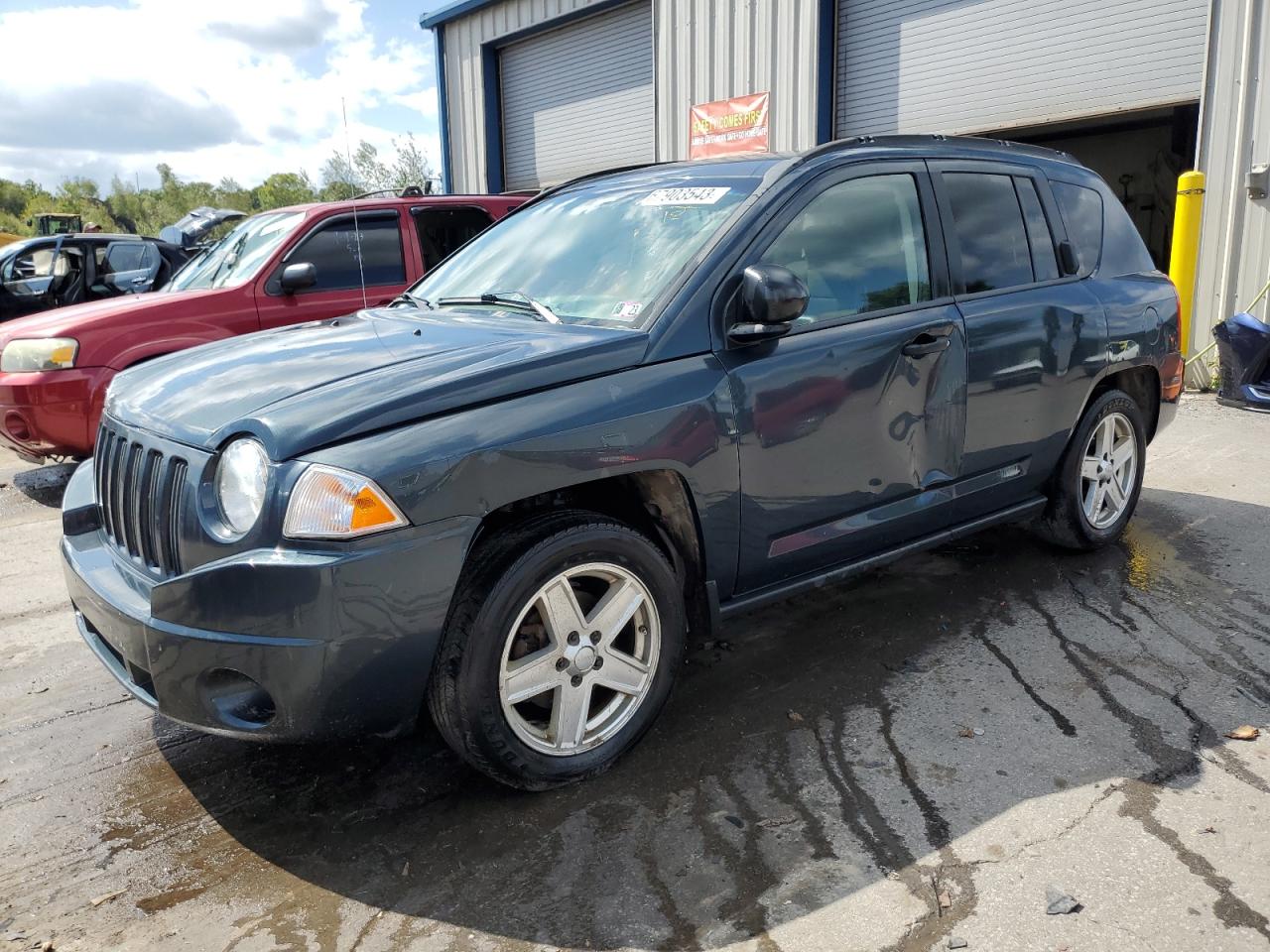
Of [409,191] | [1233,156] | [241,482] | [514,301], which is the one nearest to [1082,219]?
[514,301]

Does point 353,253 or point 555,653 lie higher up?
point 353,253

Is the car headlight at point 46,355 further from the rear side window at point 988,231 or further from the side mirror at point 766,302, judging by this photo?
the rear side window at point 988,231

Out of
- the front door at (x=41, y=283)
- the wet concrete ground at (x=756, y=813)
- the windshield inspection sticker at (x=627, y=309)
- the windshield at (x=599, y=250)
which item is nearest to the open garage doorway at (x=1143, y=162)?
the front door at (x=41, y=283)

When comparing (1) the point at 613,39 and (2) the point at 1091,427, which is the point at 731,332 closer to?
(2) the point at 1091,427

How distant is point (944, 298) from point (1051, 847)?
6.54 ft

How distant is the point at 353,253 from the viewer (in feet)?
22.7

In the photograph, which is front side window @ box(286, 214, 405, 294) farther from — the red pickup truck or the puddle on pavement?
the puddle on pavement

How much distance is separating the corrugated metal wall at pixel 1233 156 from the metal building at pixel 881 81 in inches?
0.6

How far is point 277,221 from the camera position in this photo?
692 cm

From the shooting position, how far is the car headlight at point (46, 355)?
5949 mm

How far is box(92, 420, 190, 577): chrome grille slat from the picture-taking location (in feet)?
8.50

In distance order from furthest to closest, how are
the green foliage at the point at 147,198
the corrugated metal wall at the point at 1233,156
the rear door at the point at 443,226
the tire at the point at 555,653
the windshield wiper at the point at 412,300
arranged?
the green foliage at the point at 147,198, the corrugated metal wall at the point at 1233,156, the rear door at the point at 443,226, the windshield wiper at the point at 412,300, the tire at the point at 555,653

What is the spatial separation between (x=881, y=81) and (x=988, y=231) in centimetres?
853

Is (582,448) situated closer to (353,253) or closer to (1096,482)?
(1096,482)
